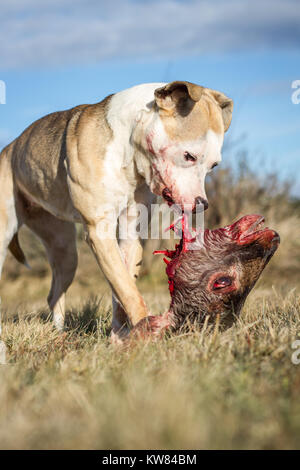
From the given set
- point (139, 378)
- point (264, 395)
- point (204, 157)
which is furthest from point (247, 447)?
point (204, 157)

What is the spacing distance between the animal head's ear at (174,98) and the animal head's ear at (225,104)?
44 cm

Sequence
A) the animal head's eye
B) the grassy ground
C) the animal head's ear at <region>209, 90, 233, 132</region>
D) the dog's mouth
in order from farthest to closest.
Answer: the animal head's ear at <region>209, 90, 233, 132</region> → the dog's mouth → the animal head's eye → the grassy ground

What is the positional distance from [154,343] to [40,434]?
50.8 inches

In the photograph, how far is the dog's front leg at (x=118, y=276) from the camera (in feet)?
12.1

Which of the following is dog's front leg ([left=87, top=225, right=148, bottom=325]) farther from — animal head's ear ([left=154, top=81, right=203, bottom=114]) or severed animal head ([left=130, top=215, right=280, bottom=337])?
animal head's ear ([left=154, top=81, right=203, bottom=114])

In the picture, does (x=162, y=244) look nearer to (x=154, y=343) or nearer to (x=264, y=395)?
(x=154, y=343)

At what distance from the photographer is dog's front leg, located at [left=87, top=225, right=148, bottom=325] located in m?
3.69

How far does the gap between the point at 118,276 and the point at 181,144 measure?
39.5 inches

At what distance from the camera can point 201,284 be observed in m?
3.46

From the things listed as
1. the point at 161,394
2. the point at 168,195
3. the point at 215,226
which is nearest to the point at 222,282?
the point at 168,195

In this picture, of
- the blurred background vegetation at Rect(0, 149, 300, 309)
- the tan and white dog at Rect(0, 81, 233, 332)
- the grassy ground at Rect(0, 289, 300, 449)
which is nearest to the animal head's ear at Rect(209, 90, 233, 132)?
the tan and white dog at Rect(0, 81, 233, 332)

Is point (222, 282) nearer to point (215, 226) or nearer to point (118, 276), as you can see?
point (118, 276)

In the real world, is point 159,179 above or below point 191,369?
above

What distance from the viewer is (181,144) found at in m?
3.70
